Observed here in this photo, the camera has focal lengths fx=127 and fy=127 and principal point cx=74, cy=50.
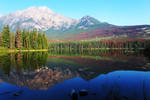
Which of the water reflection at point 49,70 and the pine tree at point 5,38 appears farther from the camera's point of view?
the pine tree at point 5,38

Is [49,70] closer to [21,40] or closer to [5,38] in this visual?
[5,38]

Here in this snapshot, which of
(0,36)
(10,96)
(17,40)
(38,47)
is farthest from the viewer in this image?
(38,47)

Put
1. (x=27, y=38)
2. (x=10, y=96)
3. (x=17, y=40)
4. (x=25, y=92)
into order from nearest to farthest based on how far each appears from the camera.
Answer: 1. (x=10, y=96)
2. (x=25, y=92)
3. (x=17, y=40)
4. (x=27, y=38)

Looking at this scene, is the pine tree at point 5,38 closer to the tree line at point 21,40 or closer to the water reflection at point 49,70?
the tree line at point 21,40

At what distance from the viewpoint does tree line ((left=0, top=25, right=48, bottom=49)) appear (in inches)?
3984

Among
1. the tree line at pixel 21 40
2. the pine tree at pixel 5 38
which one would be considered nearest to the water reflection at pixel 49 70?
the pine tree at pixel 5 38

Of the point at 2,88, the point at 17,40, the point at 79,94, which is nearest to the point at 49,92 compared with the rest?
the point at 79,94

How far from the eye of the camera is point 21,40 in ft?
379

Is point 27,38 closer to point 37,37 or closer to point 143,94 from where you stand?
point 37,37

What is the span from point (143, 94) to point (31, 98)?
12905 mm

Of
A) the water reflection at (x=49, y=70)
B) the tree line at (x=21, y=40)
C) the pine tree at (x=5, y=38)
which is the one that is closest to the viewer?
the water reflection at (x=49, y=70)

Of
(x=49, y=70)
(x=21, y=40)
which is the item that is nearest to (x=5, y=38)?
(x=21, y=40)

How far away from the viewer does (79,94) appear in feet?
49.8

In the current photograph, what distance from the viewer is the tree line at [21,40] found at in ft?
332
